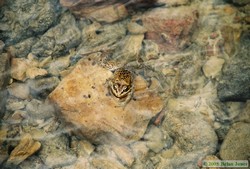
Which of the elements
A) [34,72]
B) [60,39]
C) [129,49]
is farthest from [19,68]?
[129,49]

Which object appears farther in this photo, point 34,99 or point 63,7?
point 63,7

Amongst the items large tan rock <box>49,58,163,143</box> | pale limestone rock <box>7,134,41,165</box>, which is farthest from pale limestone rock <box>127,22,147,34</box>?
pale limestone rock <box>7,134,41,165</box>

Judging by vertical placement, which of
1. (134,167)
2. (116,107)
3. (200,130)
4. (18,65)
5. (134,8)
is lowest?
(134,167)

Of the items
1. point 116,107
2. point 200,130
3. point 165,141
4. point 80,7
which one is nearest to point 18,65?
point 80,7

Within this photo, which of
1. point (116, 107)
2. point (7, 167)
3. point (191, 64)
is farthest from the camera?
point (191, 64)

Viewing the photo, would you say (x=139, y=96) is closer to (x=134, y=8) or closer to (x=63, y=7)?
(x=134, y=8)

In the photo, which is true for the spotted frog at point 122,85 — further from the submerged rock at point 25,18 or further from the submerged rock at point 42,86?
the submerged rock at point 25,18

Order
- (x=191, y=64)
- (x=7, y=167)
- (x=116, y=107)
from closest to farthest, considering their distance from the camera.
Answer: (x=7, y=167), (x=116, y=107), (x=191, y=64)
